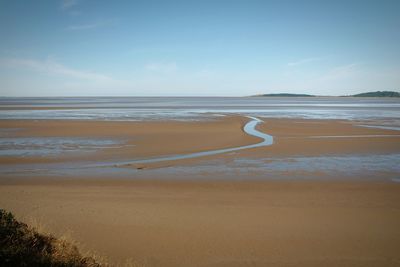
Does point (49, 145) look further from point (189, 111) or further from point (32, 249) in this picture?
point (189, 111)

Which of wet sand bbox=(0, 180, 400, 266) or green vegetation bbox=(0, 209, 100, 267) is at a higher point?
green vegetation bbox=(0, 209, 100, 267)

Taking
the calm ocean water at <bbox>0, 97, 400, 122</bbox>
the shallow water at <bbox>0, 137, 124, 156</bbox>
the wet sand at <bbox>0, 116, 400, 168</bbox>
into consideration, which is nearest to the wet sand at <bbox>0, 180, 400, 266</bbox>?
the wet sand at <bbox>0, 116, 400, 168</bbox>

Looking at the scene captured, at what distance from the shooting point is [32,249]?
4395mm

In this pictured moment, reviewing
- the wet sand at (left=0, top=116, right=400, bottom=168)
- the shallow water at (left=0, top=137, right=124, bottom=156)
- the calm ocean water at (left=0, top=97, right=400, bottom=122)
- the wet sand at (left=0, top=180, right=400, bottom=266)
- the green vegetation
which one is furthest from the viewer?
the calm ocean water at (left=0, top=97, right=400, bottom=122)

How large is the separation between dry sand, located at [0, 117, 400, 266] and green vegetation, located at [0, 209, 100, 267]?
0.89m

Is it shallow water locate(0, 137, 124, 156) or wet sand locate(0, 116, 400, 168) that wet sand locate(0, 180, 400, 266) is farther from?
shallow water locate(0, 137, 124, 156)

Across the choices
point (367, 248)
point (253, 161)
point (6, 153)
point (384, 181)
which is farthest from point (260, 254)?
point (6, 153)

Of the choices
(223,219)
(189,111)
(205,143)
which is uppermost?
(189,111)

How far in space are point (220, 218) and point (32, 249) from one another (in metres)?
4.02

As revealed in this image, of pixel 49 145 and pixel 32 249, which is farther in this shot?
pixel 49 145

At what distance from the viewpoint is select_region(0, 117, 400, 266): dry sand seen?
552 cm

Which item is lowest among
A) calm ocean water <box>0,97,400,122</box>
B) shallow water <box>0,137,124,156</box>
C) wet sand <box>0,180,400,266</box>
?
wet sand <box>0,180,400,266</box>

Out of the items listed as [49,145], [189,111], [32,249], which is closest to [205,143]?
[49,145]

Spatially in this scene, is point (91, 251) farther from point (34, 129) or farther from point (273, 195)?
point (34, 129)
